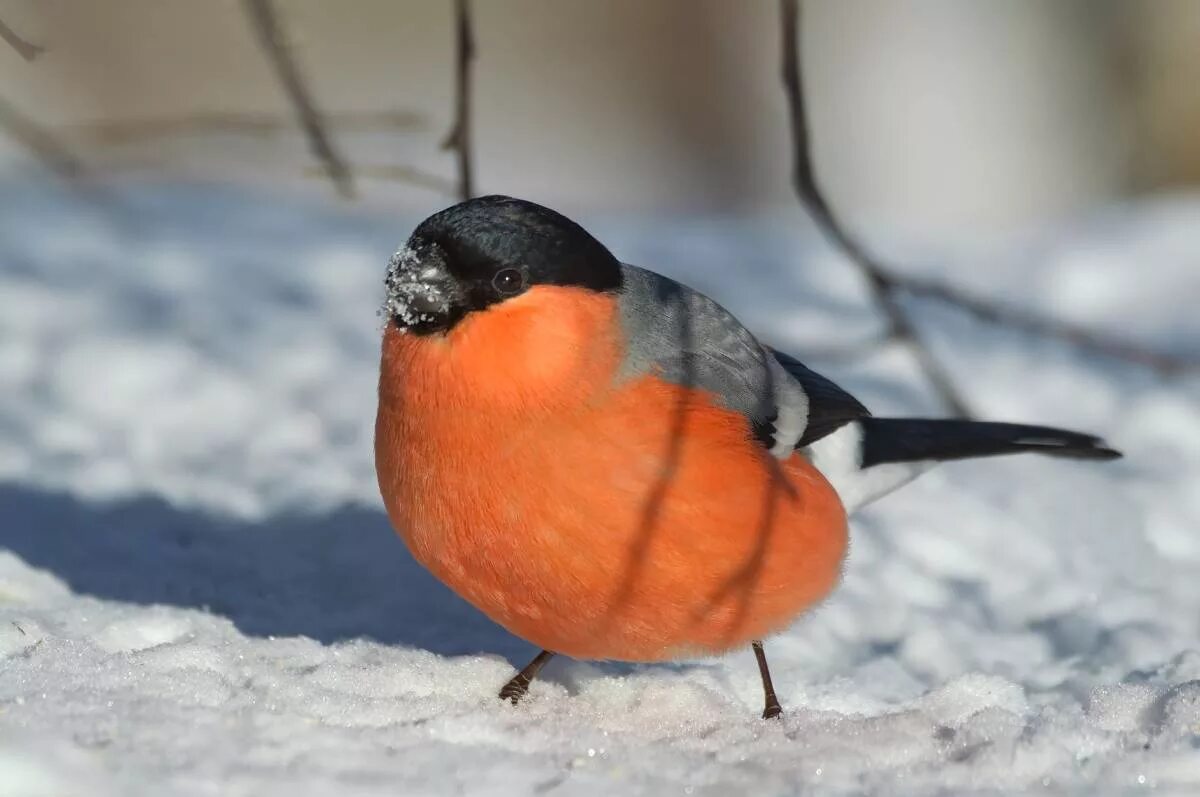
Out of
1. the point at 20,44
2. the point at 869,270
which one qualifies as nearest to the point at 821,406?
the point at 869,270

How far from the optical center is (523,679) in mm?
3367

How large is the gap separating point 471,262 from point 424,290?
0.36ft

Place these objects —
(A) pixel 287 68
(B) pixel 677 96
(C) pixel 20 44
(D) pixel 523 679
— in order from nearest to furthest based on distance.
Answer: (D) pixel 523 679, (C) pixel 20 44, (A) pixel 287 68, (B) pixel 677 96

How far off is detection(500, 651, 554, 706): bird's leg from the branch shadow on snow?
0.22 metres

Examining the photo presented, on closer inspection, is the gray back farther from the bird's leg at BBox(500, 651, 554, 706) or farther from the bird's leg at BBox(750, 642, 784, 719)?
the bird's leg at BBox(500, 651, 554, 706)

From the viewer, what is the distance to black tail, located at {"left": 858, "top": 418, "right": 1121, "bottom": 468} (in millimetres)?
3826

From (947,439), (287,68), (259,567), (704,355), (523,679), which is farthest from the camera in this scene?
(259,567)

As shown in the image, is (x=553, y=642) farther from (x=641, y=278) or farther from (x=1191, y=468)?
(x=1191, y=468)

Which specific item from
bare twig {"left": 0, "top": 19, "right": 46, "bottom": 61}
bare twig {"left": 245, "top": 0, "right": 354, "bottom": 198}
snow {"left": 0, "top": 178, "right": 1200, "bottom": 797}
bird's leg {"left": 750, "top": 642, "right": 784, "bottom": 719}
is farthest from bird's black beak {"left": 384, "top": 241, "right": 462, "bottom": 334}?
bare twig {"left": 0, "top": 19, "right": 46, "bottom": 61}

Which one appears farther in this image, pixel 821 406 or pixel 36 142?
pixel 36 142

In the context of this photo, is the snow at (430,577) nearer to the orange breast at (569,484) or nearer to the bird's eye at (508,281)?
the orange breast at (569,484)

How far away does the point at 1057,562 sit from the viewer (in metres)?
4.43

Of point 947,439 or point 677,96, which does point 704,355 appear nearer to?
point 947,439

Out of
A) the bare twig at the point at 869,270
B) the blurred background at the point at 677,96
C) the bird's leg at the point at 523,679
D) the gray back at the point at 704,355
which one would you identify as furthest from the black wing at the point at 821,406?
the blurred background at the point at 677,96
